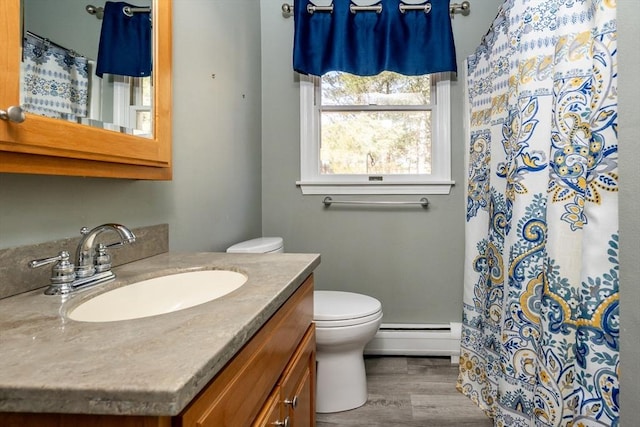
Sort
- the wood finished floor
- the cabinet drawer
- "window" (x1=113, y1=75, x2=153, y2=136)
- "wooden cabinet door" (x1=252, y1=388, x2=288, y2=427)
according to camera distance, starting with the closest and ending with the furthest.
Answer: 1. the cabinet drawer
2. "wooden cabinet door" (x1=252, y1=388, x2=288, y2=427)
3. "window" (x1=113, y1=75, x2=153, y2=136)
4. the wood finished floor

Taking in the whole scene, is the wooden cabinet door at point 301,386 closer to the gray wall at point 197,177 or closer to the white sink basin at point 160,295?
the white sink basin at point 160,295

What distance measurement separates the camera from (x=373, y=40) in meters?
2.20

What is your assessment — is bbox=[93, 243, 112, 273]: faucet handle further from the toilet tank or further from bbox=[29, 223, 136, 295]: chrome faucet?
the toilet tank

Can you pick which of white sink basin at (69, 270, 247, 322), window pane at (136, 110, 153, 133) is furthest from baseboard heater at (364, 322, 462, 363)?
window pane at (136, 110, 153, 133)

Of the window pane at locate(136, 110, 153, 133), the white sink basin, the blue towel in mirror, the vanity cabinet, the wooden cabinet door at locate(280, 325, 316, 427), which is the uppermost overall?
the blue towel in mirror

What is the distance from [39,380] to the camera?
413 millimetres

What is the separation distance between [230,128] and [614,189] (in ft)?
5.13

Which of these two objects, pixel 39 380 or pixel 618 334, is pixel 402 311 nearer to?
pixel 618 334

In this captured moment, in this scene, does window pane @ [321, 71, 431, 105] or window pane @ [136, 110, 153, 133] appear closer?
window pane @ [136, 110, 153, 133]

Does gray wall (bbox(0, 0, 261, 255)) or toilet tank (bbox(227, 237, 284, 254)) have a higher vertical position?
gray wall (bbox(0, 0, 261, 255))

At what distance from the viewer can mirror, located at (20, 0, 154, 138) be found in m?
0.69

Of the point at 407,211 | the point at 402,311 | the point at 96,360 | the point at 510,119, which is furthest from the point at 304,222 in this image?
the point at 96,360

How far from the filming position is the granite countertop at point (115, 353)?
0.40m

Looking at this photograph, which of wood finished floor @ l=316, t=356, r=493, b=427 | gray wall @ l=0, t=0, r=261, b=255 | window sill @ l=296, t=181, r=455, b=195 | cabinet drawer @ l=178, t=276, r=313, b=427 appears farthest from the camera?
window sill @ l=296, t=181, r=455, b=195
